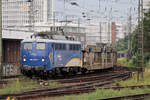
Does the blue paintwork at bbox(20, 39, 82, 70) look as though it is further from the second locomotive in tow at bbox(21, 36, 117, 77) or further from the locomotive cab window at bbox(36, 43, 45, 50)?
the locomotive cab window at bbox(36, 43, 45, 50)

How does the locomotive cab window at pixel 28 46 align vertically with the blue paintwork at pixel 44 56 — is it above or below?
above

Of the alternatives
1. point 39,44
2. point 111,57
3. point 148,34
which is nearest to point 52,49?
point 39,44

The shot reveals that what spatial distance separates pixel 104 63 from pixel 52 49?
→ 1078 centimetres

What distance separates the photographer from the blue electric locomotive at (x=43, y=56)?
20.0m

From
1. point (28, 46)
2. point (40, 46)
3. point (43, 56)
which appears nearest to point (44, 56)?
point (43, 56)

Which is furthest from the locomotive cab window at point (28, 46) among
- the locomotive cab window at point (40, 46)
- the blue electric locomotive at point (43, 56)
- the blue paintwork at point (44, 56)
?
the locomotive cab window at point (40, 46)

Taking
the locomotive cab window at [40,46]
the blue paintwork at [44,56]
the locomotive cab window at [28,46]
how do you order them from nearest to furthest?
the blue paintwork at [44,56], the locomotive cab window at [40,46], the locomotive cab window at [28,46]

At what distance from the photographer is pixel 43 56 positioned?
19.9 meters

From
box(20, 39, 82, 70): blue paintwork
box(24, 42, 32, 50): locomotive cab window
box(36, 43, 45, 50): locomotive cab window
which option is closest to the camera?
box(20, 39, 82, 70): blue paintwork

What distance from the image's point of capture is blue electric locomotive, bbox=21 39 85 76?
20.0 metres

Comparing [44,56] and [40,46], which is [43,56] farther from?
[40,46]

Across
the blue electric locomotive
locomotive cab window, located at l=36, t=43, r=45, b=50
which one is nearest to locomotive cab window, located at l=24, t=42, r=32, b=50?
the blue electric locomotive

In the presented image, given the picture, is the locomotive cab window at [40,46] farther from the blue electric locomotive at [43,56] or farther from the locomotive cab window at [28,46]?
the locomotive cab window at [28,46]

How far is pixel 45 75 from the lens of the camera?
21.2 m
